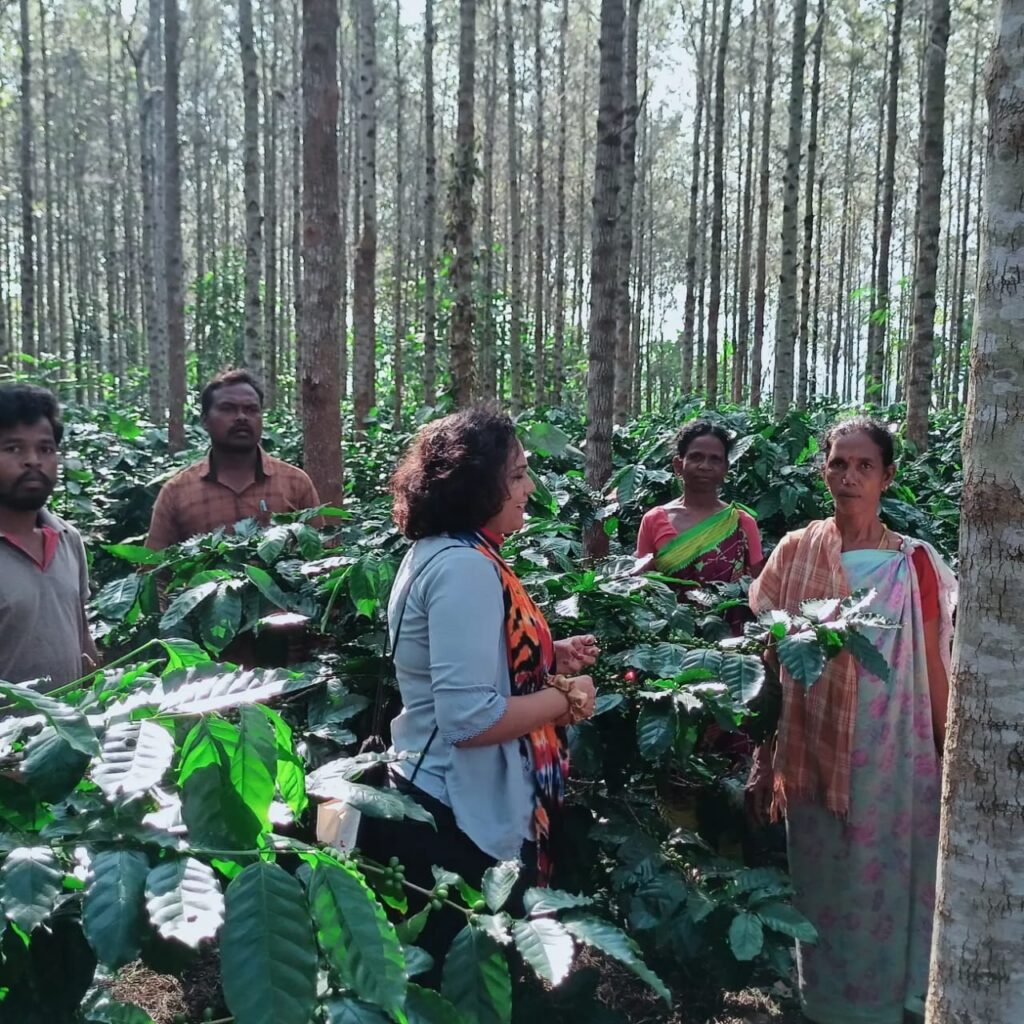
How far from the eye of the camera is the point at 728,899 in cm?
202

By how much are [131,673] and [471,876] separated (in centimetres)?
90

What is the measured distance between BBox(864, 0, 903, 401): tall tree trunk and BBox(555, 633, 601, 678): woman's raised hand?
9.87 m

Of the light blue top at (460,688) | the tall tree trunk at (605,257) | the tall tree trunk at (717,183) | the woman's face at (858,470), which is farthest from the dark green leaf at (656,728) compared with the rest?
the tall tree trunk at (717,183)

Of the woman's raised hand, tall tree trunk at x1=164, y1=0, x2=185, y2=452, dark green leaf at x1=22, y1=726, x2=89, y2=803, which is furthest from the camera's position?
tall tree trunk at x1=164, y1=0, x2=185, y2=452

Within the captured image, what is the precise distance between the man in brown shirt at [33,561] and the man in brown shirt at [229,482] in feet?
3.39

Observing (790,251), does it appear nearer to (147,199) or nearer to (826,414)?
(826,414)

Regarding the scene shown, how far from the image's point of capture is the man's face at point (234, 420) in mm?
3959

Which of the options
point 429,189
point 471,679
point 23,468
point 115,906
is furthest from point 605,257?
point 429,189

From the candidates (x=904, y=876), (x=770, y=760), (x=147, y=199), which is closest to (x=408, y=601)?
(x=770, y=760)

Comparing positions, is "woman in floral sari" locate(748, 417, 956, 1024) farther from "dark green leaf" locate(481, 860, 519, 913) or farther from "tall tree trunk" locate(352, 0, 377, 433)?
"tall tree trunk" locate(352, 0, 377, 433)

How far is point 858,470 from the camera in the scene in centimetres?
283

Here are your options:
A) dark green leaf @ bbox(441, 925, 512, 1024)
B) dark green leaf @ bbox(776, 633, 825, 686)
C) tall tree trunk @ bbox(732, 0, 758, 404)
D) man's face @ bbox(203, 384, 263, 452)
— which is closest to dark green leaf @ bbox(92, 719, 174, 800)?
dark green leaf @ bbox(441, 925, 512, 1024)

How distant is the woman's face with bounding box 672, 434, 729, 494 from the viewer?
152 inches

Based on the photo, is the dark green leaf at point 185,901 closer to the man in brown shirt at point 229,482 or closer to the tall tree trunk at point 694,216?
the man in brown shirt at point 229,482
